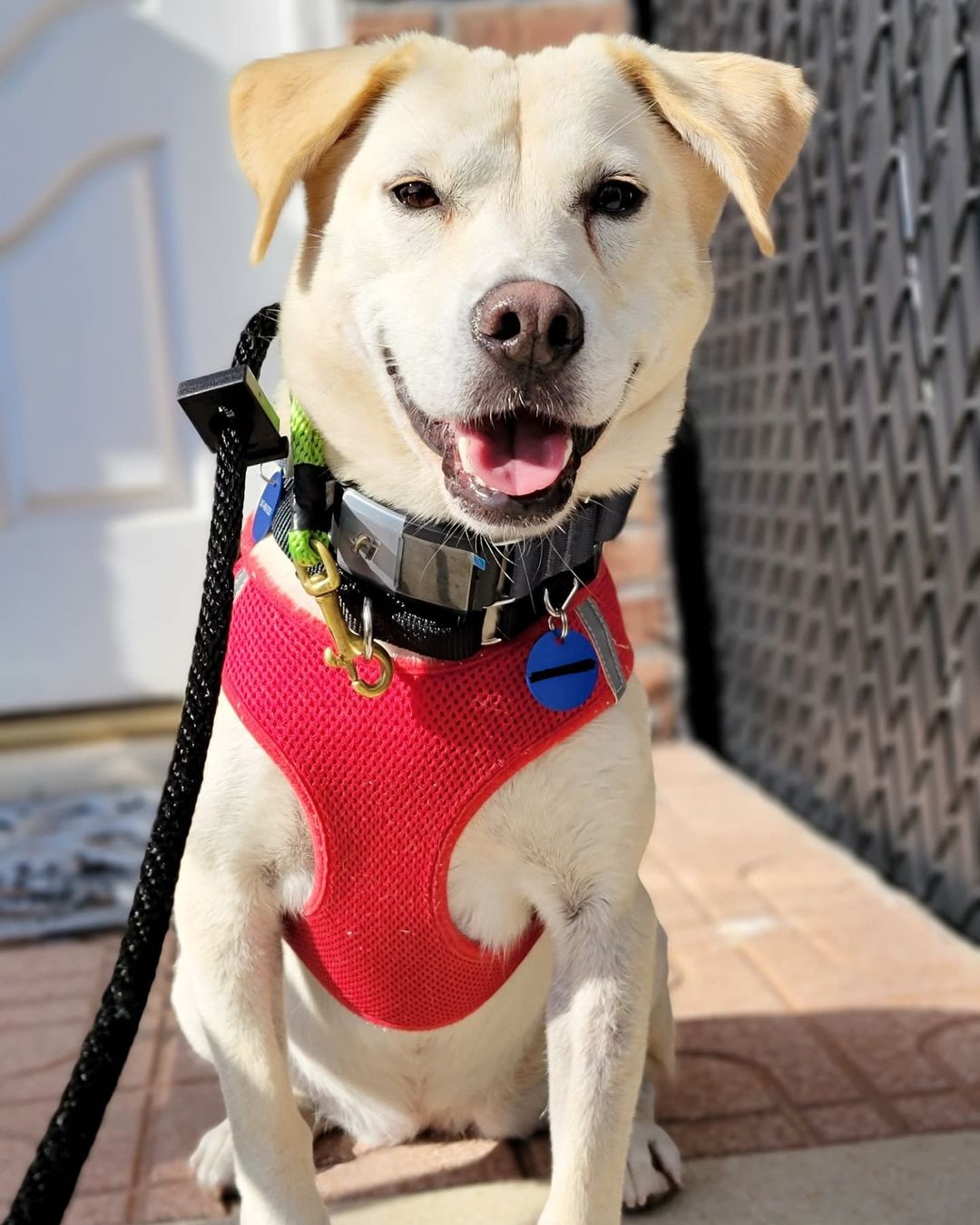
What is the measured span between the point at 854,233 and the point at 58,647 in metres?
2.27

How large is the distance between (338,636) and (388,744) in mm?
132

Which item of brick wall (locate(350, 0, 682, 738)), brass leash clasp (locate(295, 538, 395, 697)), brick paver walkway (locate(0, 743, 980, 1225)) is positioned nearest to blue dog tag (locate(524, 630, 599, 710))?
brass leash clasp (locate(295, 538, 395, 697))

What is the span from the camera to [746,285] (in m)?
3.37

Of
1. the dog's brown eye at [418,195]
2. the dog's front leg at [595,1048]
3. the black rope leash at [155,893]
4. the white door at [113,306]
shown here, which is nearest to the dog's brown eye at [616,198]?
the dog's brown eye at [418,195]

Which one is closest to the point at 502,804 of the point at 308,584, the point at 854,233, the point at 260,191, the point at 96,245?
the point at 308,584

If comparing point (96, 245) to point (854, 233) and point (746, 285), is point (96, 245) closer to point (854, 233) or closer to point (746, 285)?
point (746, 285)

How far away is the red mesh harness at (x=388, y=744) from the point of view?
1.35 m

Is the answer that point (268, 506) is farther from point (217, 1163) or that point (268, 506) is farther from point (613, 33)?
point (613, 33)

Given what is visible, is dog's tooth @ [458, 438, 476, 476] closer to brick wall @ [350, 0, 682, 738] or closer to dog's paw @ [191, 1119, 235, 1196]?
Result: dog's paw @ [191, 1119, 235, 1196]

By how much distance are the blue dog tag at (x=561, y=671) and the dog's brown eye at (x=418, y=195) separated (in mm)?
475

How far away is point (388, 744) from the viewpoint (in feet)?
4.44

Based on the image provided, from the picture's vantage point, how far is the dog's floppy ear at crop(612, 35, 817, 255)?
1407mm

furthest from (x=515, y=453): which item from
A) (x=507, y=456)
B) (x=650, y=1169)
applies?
(x=650, y=1169)

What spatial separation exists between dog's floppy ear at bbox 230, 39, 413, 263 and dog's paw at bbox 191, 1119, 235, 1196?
1.12 meters
